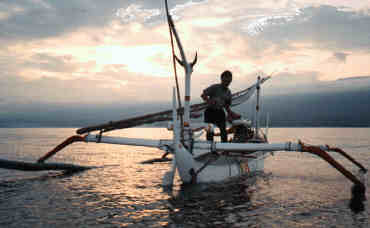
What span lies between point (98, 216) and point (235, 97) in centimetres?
1043

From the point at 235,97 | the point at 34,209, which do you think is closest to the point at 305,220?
the point at 34,209

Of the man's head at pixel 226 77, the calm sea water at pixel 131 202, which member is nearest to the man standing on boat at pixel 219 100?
the man's head at pixel 226 77

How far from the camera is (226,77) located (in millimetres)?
13617

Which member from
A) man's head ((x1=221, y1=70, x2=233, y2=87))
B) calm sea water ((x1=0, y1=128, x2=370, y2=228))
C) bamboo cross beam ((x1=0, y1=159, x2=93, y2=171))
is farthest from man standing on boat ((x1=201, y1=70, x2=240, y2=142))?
bamboo cross beam ((x1=0, y1=159, x2=93, y2=171))

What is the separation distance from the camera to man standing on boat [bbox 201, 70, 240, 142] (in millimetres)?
13297

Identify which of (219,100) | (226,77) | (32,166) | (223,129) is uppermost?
(226,77)

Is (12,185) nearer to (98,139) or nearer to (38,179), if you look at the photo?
(38,179)

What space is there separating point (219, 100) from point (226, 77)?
1.12 m

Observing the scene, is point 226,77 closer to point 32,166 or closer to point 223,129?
point 223,129

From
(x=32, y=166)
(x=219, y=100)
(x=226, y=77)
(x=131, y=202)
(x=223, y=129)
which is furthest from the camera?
(x=32, y=166)

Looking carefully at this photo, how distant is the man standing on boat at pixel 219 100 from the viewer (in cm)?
1330

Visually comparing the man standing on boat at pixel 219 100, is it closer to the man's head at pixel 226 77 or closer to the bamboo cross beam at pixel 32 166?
the man's head at pixel 226 77

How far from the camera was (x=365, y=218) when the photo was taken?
9.41 metres

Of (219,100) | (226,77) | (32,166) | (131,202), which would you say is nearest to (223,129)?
(219,100)
